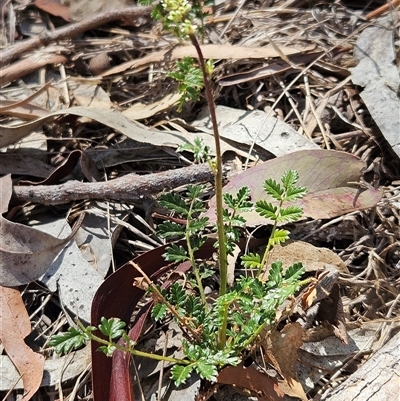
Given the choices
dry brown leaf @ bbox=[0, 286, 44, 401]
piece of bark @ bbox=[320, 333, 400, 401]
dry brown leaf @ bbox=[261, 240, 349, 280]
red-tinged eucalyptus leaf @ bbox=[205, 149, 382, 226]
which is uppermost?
red-tinged eucalyptus leaf @ bbox=[205, 149, 382, 226]

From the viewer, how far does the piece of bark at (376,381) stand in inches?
54.4

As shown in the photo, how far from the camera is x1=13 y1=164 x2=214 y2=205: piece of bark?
1.88m

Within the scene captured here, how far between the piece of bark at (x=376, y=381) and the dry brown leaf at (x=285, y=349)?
13 cm

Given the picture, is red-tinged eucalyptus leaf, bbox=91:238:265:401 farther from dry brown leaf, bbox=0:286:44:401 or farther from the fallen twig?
the fallen twig

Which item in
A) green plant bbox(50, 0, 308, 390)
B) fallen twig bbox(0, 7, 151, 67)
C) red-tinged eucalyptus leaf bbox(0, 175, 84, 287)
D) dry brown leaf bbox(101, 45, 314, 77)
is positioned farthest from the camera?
fallen twig bbox(0, 7, 151, 67)

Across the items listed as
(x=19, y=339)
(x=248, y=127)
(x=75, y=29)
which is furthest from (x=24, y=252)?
(x=75, y=29)

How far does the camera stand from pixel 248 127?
211cm

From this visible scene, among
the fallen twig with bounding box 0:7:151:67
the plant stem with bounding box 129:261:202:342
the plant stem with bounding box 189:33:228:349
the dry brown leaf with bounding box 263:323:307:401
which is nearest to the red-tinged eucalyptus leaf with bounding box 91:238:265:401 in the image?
the plant stem with bounding box 129:261:202:342

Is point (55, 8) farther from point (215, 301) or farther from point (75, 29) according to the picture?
point (215, 301)

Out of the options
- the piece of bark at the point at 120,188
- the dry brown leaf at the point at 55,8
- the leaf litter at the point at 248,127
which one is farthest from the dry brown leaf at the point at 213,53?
the piece of bark at the point at 120,188

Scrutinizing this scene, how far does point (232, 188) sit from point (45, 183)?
0.63 m

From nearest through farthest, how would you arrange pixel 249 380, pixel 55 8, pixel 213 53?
pixel 249 380 → pixel 213 53 → pixel 55 8

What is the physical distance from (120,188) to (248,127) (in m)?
0.51

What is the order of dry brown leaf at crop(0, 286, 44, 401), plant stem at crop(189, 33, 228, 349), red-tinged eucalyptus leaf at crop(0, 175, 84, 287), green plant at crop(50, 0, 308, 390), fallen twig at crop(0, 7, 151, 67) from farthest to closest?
fallen twig at crop(0, 7, 151, 67), red-tinged eucalyptus leaf at crop(0, 175, 84, 287), dry brown leaf at crop(0, 286, 44, 401), green plant at crop(50, 0, 308, 390), plant stem at crop(189, 33, 228, 349)
